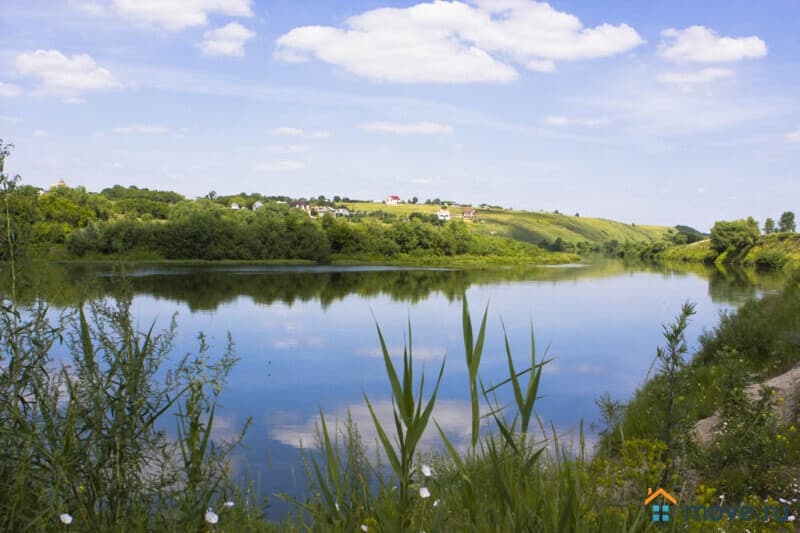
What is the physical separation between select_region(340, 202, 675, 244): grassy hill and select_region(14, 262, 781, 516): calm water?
56.9m

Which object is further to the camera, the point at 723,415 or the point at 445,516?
the point at 723,415

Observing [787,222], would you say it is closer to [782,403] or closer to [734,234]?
[734,234]

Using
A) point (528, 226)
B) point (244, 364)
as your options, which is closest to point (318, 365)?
point (244, 364)

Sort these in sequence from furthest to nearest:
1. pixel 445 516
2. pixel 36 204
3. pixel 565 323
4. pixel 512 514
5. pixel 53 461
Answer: pixel 565 323 < pixel 36 204 < pixel 53 461 < pixel 445 516 < pixel 512 514

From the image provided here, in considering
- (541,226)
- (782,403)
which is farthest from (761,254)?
(782,403)

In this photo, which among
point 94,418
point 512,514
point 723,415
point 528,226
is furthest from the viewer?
point 528,226

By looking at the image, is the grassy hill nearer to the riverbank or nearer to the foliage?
the riverbank

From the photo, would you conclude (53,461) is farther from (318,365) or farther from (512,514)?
(318,365)

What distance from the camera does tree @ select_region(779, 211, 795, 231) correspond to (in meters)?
55.7

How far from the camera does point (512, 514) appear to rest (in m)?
1.67

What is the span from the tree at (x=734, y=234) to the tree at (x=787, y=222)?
2182mm

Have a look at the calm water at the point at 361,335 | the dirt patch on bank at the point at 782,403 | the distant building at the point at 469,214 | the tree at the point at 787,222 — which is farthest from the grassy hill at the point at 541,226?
the dirt patch on bank at the point at 782,403

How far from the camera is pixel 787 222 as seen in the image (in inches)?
2219

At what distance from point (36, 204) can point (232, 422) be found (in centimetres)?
680
